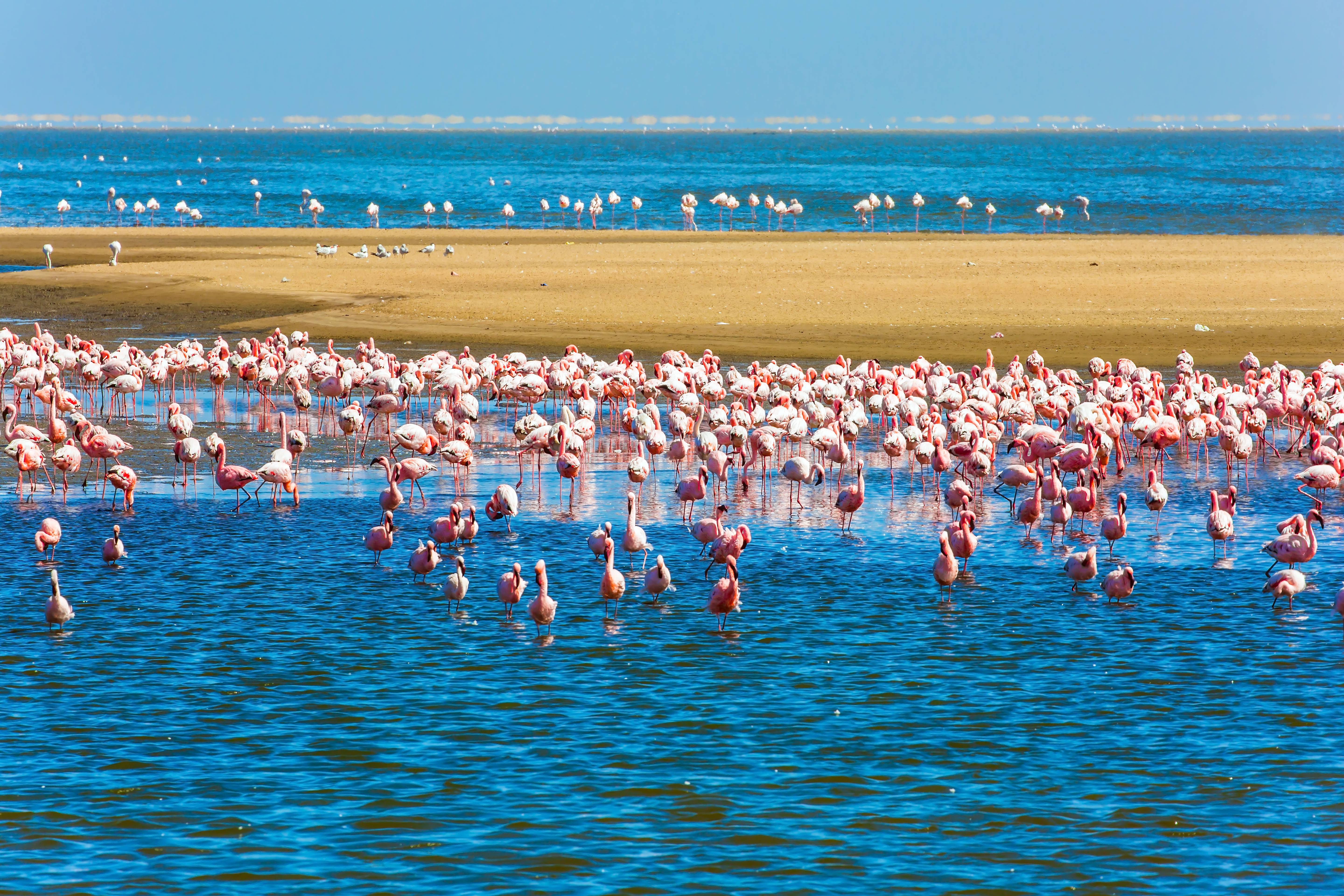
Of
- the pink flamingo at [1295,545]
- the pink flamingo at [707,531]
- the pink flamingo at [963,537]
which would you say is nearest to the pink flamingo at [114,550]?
the pink flamingo at [707,531]

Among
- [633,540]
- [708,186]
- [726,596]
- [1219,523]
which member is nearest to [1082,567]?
[1219,523]

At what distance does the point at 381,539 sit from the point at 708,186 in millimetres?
83006

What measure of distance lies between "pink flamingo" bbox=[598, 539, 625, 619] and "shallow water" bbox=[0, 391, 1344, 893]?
0.20 metres

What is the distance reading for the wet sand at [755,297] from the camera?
28.1m

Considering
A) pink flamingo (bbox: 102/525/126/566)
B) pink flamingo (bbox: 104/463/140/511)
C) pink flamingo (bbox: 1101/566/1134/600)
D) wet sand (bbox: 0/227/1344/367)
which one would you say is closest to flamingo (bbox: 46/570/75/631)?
pink flamingo (bbox: 102/525/126/566)

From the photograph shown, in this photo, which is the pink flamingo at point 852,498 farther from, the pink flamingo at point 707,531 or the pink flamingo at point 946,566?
the pink flamingo at point 946,566

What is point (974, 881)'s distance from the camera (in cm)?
777

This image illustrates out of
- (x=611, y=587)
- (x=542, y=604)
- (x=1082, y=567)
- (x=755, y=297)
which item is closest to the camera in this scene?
(x=542, y=604)

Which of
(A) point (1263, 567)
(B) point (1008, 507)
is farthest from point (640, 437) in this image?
(A) point (1263, 567)

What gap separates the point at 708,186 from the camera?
312 feet

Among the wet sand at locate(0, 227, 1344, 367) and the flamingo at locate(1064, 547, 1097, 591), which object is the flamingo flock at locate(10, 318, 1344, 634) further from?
the wet sand at locate(0, 227, 1344, 367)

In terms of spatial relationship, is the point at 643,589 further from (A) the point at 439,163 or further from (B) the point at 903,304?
(A) the point at 439,163

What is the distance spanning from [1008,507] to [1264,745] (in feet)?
24.0

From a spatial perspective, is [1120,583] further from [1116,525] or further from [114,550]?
[114,550]
